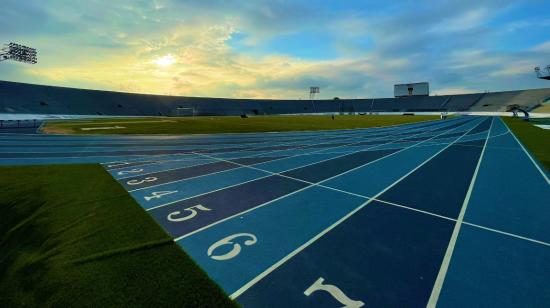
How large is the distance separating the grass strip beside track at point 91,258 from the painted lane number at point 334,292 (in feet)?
3.25

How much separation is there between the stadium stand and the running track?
2549 inches

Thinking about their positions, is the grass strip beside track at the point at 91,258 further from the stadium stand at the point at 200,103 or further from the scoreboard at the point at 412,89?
the scoreboard at the point at 412,89

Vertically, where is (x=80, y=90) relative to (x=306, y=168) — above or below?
above

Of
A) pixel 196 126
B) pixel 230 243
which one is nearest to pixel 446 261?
pixel 230 243

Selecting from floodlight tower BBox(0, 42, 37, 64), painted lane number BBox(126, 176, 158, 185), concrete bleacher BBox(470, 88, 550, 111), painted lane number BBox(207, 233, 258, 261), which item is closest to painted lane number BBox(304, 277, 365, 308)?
painted lane number BBox(207, 233, 258, 261)

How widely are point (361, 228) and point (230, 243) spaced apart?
7.73 feet

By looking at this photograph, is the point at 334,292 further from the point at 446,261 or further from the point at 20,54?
the point at 20,54

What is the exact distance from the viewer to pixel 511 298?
2967 millimetres

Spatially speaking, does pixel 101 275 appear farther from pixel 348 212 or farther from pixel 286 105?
pixel 286 105

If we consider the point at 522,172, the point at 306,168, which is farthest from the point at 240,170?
the point at 522,172

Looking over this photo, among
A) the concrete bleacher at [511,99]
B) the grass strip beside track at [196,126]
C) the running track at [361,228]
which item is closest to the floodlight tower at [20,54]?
the grass strip beside track at [196,126]

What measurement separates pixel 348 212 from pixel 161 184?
5273 mm

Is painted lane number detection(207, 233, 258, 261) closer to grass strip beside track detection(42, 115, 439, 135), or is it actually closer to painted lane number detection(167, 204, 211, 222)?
painted lane number detection(167, 204, 211, 222)

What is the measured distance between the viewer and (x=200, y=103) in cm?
9275
